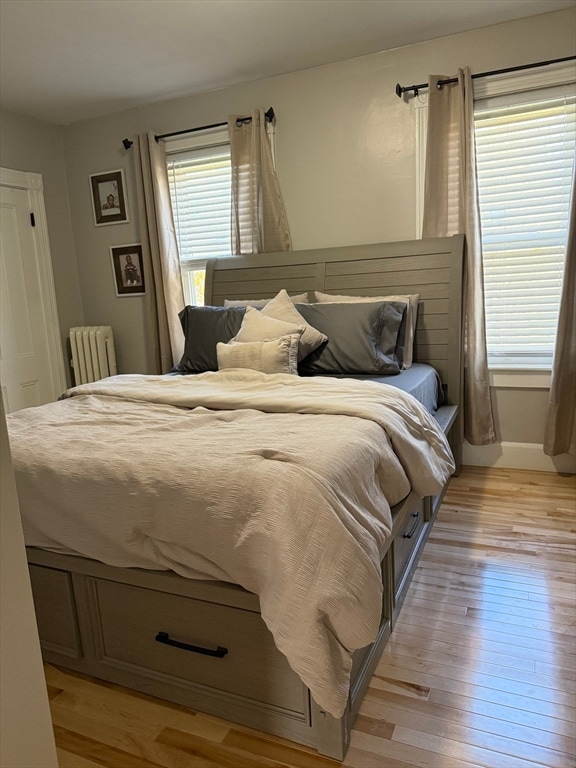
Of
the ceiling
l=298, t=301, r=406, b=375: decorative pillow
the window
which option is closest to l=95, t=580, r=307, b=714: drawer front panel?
l=298, t=301, r=406, b=375: decorative pillow

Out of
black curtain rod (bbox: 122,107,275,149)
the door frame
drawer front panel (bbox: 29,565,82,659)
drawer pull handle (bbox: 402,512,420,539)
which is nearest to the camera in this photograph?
drawer front panel (bbox: 29,565,82,659)

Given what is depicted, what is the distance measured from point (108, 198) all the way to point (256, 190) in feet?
4.47

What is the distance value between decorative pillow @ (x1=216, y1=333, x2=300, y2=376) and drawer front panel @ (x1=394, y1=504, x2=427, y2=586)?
0.87 metres

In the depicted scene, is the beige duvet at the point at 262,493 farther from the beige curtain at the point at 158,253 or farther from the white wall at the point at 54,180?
the white wall at the point at 54,180

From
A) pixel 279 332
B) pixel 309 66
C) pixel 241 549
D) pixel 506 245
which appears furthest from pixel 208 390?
pixel 309 66

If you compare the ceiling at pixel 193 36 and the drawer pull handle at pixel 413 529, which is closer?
the drawer pull handle at pixel 413 529

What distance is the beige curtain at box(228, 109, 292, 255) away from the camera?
11.8 feet

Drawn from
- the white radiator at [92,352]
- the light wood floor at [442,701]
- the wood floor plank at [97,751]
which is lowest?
the light wood floor at [442,701]

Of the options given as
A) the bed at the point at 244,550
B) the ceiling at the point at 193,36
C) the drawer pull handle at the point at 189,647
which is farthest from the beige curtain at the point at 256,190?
the drawer pull handle at the point at 189,647

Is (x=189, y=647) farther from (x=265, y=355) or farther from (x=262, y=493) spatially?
(x=265, y=355)

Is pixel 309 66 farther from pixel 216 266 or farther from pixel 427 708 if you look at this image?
pixel 427 708

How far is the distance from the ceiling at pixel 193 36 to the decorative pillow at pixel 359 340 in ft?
5.02

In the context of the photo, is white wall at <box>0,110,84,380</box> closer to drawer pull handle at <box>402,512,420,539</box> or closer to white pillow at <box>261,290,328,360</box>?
white pillow at <box>261,290,328,360</box>

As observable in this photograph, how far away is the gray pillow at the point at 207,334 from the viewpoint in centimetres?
303
